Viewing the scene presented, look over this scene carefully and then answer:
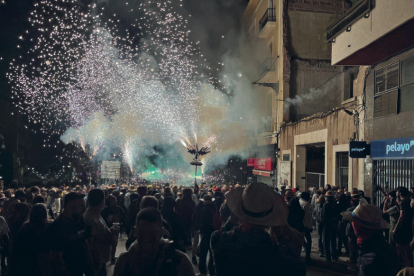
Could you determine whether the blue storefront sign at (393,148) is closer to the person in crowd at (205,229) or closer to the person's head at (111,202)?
the person in crowd at (205,229)

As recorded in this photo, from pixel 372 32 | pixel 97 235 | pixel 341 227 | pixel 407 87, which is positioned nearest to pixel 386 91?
pixel 407 87

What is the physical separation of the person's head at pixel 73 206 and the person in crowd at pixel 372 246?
3019 millimetres

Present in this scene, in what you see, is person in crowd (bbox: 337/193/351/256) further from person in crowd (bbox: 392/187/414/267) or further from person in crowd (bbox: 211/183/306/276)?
person in crowd (bbox: 211/183/306/276)

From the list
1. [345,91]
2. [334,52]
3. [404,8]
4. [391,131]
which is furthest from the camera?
[345,91]

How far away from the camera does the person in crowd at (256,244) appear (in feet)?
7.18

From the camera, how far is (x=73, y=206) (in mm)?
4094

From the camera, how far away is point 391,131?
11.0 meters

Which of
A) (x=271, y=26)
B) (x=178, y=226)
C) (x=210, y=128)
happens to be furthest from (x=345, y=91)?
(x=178, y=226)

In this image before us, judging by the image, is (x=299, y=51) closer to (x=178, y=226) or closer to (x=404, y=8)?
(x=404, y=8)

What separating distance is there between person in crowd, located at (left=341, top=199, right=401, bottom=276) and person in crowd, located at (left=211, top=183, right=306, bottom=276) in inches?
42.3

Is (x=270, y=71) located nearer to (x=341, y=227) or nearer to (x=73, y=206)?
(x=341, y=227)

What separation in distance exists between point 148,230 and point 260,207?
830 millimetres

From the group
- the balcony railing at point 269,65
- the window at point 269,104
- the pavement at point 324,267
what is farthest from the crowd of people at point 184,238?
the window at point 269,104

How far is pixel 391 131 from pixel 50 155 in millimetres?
38592
